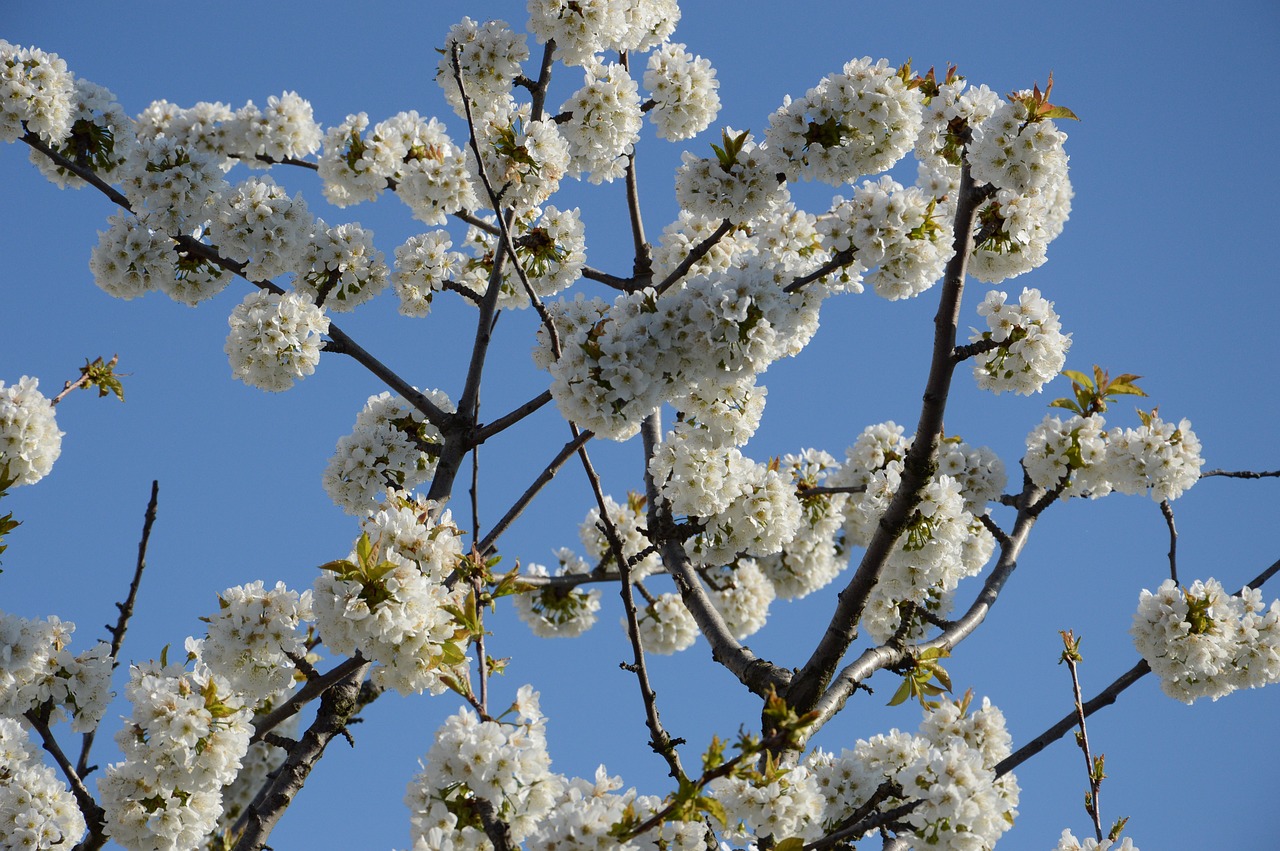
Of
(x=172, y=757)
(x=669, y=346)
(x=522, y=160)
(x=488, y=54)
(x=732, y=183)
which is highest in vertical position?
(x=488, y=54)

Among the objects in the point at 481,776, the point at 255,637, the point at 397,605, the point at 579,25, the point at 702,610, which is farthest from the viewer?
the point at 702,610

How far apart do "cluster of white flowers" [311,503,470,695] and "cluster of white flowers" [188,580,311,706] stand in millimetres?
695

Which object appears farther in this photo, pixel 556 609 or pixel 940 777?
pixel 556 609

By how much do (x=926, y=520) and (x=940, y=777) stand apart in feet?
6.68

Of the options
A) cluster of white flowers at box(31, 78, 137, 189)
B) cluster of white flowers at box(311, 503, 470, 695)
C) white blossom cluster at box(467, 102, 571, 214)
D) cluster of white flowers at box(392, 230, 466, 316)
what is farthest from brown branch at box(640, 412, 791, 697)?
cluster of white flowers at box(31, 78, 137, 189)

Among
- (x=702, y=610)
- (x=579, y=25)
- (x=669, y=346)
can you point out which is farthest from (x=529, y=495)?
(x=579, y=25)

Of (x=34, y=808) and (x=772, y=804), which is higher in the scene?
(x=772, y=804)

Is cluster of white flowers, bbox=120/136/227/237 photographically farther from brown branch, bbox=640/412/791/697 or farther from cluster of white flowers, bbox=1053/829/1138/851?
cluster of white flowers, bbox=1053/829/1138/851

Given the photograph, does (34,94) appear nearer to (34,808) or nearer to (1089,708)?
(34,808)

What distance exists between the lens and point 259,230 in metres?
5.34

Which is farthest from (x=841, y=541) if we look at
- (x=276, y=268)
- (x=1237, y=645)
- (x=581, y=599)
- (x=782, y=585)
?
(x=276, y=268)

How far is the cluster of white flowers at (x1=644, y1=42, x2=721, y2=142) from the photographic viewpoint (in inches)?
219

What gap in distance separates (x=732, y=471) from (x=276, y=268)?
9.38 ft

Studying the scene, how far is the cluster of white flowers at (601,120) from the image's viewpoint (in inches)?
209
